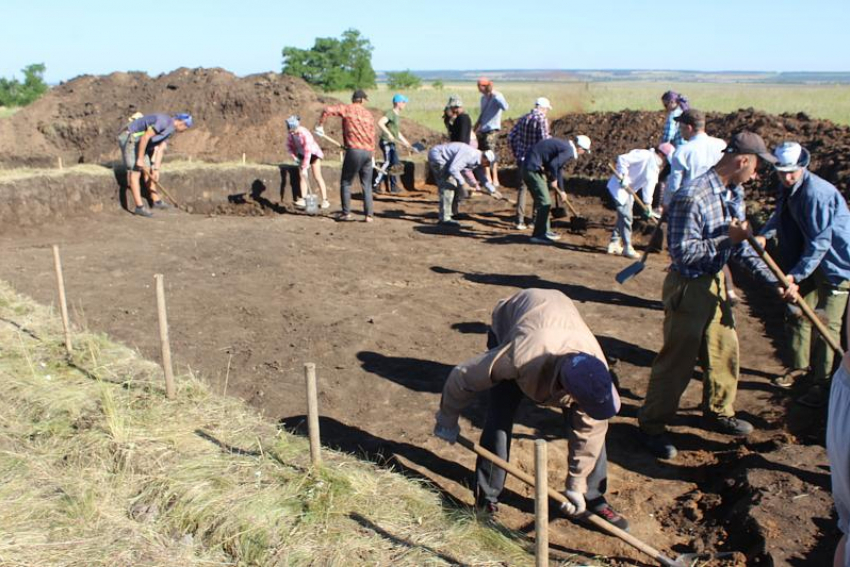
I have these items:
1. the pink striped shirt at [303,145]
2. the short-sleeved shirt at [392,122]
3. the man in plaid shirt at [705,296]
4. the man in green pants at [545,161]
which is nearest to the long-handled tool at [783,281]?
the man in plaid shirt at [705,296]

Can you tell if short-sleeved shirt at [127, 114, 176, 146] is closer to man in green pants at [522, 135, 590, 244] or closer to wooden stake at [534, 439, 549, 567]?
man in green pants at [522, 135, 590, 244]

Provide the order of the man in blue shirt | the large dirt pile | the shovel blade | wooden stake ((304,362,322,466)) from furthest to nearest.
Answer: the large dirt pile
the shovel blade
the man in blue shirt
wooden stake ((304,362,322,466))

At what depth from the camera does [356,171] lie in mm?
11055

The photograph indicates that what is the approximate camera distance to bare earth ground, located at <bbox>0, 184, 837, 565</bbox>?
4.35 metres

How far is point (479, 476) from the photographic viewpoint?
4246 millimetres

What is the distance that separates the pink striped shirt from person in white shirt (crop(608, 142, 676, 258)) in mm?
4946

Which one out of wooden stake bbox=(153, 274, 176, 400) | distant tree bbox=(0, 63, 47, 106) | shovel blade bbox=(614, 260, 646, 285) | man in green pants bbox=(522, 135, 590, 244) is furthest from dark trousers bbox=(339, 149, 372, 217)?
distant tree bbox=(0, 63, 47, 106)

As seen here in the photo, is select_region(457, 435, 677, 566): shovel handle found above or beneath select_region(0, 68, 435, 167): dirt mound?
beneath

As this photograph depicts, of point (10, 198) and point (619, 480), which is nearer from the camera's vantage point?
point (619, 480)

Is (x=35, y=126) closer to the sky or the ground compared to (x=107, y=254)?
closer to the sky

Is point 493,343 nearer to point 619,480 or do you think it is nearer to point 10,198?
point 619,480

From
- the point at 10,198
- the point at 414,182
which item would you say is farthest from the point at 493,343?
the point at 414,182

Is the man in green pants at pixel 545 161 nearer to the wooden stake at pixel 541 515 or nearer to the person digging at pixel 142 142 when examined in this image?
the person digging at pixel 142 142

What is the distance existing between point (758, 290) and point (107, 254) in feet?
23.8
